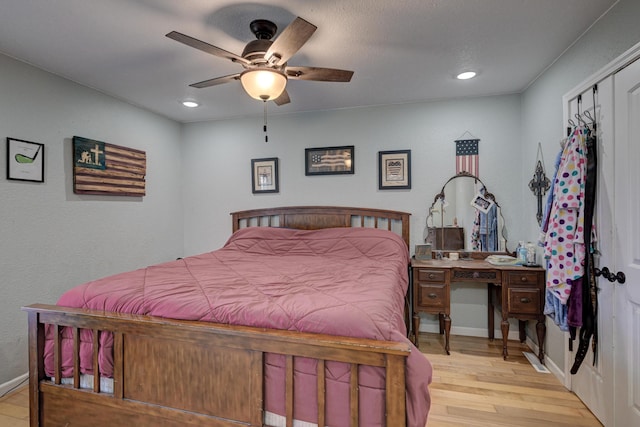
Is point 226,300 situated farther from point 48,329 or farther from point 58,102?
point 58,102

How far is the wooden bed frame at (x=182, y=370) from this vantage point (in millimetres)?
1195

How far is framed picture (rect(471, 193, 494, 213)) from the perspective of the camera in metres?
3.20

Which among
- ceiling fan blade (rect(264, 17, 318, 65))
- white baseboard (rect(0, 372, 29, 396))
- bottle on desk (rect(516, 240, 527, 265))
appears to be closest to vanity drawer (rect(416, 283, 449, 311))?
bottle on desk (rect(516, 240, 527, 265))

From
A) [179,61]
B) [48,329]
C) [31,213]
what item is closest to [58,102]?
[31,213]

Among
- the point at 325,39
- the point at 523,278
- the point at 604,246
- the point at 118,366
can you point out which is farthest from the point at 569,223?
A: the point at 118,366

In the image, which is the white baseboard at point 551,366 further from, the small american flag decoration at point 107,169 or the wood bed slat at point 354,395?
the small american flag decoration at point 107,169

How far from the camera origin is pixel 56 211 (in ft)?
8.59

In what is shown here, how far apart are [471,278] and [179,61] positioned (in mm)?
3039

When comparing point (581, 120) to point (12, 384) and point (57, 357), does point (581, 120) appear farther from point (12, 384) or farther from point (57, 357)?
point (12, 384)

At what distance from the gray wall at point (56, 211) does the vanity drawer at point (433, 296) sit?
299 centimetres

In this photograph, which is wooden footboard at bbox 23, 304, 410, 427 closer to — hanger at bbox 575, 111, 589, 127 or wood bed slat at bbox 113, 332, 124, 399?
wood bed slat at bbox 113, 332, 124, 399

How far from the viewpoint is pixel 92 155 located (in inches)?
115

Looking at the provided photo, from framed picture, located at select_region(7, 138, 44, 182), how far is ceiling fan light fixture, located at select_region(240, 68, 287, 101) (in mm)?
1884

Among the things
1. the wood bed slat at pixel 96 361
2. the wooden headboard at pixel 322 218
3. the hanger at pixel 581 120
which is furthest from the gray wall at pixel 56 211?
the hanger at pixel 581 120
